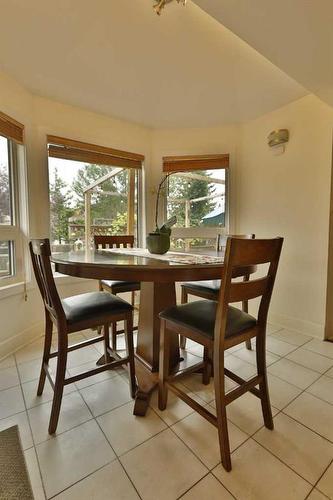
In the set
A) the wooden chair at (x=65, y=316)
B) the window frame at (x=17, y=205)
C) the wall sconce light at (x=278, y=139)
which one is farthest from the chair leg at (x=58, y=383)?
the wall sconce light at (x=278, y=139)

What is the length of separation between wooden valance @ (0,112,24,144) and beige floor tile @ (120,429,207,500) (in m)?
2.26

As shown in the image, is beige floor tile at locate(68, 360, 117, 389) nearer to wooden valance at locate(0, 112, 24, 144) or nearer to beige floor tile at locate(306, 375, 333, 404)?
beige floor tile at locate(306, 375, 333, 404)

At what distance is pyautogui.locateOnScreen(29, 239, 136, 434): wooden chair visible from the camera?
3.87 ft

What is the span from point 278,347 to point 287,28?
2.11 metres

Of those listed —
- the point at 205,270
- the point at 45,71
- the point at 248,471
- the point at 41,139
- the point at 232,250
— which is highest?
the point at 45,71

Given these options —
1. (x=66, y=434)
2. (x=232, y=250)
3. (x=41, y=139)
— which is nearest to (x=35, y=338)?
(x=66, y=434)

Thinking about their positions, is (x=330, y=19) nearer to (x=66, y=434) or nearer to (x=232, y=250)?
(x=232, y=250)

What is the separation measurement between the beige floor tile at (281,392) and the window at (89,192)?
209cm

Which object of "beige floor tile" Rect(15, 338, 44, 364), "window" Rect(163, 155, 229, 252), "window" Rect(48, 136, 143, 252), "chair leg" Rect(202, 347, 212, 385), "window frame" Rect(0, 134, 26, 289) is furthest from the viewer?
"window" Rect(163, 155, 229, 252)

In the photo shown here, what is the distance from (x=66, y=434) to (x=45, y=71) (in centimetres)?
240

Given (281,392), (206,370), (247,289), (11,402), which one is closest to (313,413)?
(281,392)

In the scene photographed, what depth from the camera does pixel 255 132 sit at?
8.83 feet

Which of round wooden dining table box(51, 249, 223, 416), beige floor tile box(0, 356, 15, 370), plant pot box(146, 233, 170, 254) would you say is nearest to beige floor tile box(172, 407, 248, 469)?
round wooden dining table box(51, 249, 223, 416)

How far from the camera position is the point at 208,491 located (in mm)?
927
